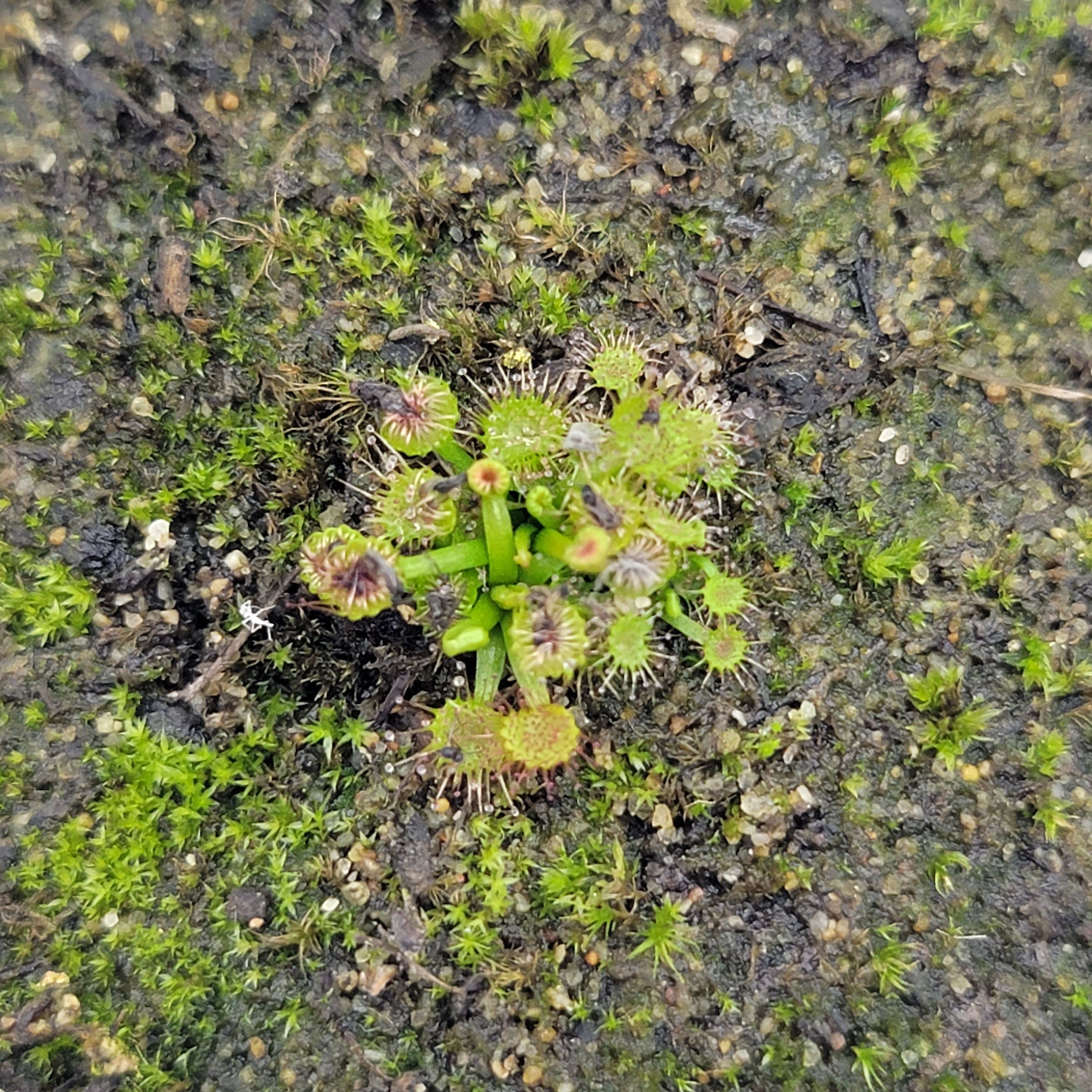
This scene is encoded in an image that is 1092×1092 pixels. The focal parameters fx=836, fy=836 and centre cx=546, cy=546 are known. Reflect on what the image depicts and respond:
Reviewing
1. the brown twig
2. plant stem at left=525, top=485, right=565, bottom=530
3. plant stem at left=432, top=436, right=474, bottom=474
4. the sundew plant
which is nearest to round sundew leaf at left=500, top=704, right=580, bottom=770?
the sundew plant

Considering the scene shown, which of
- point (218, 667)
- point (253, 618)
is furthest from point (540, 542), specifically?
point (218, 667)

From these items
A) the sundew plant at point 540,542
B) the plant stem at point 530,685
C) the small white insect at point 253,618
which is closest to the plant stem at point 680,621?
the sundew plant at point 540,542

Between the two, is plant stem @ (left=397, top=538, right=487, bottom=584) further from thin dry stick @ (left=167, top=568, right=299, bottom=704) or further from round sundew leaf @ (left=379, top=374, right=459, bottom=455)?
thin dry stick @ (left=167, top=568, right=299, bottom=704)

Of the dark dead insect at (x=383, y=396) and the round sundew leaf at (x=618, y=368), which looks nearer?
the dark dead insect at (x=383, y=396)

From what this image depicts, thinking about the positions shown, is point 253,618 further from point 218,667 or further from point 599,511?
point 599,511

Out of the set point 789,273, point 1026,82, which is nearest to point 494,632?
point 789,273

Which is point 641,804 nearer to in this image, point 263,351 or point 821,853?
point 821,853

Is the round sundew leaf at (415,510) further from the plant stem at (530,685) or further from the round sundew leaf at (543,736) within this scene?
the round sundew leaf at (543,736)
